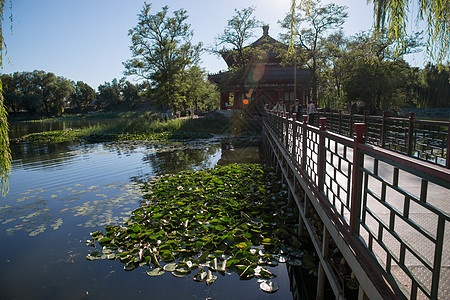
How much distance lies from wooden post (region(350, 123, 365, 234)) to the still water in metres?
2.05

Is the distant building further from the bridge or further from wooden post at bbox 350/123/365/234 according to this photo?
wooden post at bbox 350/123/365/234

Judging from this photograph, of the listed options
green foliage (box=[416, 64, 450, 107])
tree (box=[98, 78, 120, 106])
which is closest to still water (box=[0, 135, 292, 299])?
green foliage (box=[416, 64, 450, 107])

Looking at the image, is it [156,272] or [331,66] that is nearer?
[156,272]

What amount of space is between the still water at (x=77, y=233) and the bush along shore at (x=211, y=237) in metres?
0.16

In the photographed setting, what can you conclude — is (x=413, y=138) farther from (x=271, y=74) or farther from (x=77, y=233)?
(x=271, y=74)

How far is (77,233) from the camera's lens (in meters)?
5.90

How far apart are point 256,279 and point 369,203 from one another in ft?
6.41

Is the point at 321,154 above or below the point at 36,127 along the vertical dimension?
above

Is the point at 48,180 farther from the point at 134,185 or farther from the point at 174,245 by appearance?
the point at 174,245

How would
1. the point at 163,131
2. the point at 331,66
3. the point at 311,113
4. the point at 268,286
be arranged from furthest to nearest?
the point at 331,66, the point at 163,131, the point at 311,113, the point at 268,286

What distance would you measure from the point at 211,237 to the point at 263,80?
23.1 metres

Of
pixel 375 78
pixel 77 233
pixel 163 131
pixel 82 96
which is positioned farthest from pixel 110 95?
pixel 77 233

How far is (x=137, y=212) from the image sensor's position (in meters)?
6.34

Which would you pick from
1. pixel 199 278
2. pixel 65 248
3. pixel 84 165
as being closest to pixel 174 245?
pixel 199 278
